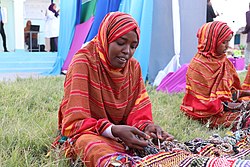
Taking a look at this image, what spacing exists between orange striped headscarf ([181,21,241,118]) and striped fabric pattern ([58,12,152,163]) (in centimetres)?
78

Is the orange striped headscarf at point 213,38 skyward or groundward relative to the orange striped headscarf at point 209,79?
skyward

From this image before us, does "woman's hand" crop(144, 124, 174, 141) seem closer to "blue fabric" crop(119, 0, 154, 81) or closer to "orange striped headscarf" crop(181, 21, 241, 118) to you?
"orange striped headscarf" crop(181, 21, 241, 118)

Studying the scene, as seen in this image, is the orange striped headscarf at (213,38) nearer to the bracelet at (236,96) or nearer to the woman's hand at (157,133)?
the bracelet at (236,96)

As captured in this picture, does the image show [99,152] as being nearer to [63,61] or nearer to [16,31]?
[63,61]

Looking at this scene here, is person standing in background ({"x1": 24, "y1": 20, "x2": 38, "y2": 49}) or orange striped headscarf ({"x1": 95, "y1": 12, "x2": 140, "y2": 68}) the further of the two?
person standing in background ({"x1": 24, "y1": 20, "x2": 38, "y2": 49})

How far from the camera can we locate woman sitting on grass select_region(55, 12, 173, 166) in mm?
1412

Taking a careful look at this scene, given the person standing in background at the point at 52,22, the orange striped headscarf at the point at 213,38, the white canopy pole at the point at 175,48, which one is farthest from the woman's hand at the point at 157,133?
the person standing in background at the point at 52,22

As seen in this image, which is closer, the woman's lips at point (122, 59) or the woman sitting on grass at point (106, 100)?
the woman sitting on grass at point (106, 100)

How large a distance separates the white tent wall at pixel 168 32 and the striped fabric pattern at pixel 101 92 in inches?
102

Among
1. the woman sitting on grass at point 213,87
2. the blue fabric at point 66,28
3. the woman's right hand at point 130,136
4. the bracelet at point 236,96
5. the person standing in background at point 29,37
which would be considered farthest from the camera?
the person standing in background at point 29,37

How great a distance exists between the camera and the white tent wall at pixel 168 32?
4.35 m

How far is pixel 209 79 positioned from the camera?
240cm

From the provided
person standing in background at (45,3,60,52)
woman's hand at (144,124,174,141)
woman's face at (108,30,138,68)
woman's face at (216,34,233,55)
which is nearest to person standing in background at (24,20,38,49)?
person standing in background at (45,3,60,52)

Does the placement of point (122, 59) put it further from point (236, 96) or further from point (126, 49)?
point (236, 96)
